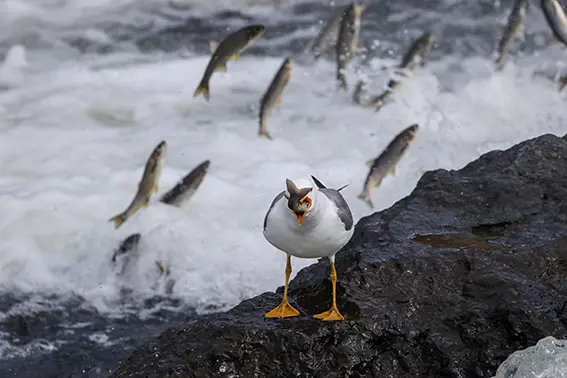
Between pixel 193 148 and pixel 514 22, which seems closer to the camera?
pixel 193 148

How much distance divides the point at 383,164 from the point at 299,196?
3.51 metres

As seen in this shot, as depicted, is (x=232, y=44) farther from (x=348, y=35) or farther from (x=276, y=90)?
(x=348, y=35)

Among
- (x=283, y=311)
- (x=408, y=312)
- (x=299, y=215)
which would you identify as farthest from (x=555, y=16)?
(x=299, y=215)

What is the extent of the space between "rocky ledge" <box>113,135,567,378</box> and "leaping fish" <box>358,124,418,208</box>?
96.1 inches

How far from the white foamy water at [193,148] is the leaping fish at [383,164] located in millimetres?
211

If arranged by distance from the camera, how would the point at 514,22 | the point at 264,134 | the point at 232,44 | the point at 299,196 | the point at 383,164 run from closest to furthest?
the point at 299,196, the point at 383,164, the point at 232,44, the point at 264,134, the point at 514,22

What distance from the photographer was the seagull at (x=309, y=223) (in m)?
2.62

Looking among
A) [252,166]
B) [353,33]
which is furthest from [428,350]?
[353,33]

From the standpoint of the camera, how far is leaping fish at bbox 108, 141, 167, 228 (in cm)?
575

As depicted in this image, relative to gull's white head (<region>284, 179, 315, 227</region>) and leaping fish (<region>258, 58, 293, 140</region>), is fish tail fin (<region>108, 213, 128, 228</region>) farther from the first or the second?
gull's white head (<region>284, 179, 315, 227</region>)

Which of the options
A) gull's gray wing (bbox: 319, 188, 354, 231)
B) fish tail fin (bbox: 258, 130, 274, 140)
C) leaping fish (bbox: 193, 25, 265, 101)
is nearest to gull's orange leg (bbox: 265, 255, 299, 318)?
gull's gray wing (bbox: 319, 188, 354, 231)

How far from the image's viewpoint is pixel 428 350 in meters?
2.83

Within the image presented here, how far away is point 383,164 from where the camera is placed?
6.03 metres

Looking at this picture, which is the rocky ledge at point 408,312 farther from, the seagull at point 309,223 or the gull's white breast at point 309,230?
the gull's white breast at point 309,230
